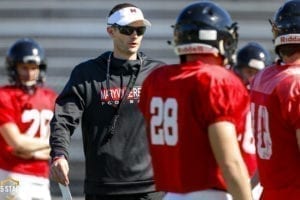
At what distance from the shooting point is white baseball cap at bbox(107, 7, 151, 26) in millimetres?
6703

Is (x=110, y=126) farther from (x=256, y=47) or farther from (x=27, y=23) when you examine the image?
(x=27, y=23)

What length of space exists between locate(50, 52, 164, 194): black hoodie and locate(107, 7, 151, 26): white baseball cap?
28 centimetres

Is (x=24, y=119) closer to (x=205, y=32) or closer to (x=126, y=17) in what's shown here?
(x=126, y=17)

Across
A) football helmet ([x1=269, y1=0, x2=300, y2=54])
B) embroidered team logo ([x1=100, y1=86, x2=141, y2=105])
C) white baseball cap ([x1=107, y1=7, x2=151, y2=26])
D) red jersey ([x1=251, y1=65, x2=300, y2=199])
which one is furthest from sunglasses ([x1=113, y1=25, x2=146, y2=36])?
red jersey ([x1=251, y1=65, x2=300, y2=199])

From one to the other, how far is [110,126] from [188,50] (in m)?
1.53

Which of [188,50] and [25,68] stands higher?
[188,50]

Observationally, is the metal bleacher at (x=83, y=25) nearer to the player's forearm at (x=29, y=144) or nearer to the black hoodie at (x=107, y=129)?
the player's forearm at (x=29, y=144)

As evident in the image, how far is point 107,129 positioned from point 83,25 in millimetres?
6380

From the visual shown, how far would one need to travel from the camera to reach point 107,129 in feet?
21.2

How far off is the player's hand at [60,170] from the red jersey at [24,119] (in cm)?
213

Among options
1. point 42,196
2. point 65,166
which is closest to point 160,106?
point 65,166

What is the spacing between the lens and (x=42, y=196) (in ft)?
27.2

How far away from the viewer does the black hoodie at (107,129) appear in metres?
6.44

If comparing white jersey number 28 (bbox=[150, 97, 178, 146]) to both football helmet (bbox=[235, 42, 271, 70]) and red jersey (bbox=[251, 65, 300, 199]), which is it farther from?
football helmet (bbox=[235, 42, 271, 70])
